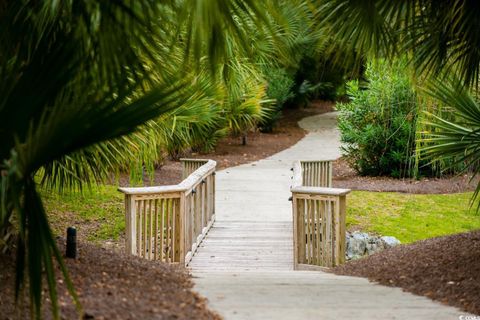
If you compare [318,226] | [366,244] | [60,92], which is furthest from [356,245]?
[60,92]

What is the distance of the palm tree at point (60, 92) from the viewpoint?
3941 mm

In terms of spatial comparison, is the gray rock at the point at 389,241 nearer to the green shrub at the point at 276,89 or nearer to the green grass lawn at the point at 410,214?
the green grass lawn at the point at 410,214

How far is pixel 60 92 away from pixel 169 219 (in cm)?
579

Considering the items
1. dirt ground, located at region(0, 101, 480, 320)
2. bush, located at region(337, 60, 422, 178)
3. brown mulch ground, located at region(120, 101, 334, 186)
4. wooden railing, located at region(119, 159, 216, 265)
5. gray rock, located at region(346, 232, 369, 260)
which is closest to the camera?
dirt ground, located at region(0, 101, 480, 320)

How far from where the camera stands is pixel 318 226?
35.1ft

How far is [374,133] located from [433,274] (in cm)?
1200

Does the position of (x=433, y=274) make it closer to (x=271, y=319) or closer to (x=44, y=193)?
(x=271, y=319)

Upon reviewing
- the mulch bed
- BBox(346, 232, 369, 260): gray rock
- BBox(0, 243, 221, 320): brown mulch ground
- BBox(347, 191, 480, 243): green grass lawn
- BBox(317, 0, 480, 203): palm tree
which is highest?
BBox(317, 0, 480, 203): palm tree

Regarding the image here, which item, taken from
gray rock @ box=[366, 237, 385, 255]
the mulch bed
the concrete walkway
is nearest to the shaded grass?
the concrete walkway

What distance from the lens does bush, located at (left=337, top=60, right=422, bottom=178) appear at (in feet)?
62.5

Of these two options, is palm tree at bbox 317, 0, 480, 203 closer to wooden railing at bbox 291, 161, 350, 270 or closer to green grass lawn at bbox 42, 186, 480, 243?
wooden railing at bbox 291, 161, 350, 270

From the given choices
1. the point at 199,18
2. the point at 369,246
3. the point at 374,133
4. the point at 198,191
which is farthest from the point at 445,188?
the point at 199,18

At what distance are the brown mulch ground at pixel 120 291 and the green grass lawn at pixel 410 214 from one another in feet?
23.3

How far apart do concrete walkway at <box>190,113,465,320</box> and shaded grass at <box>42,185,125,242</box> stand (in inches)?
65.4
